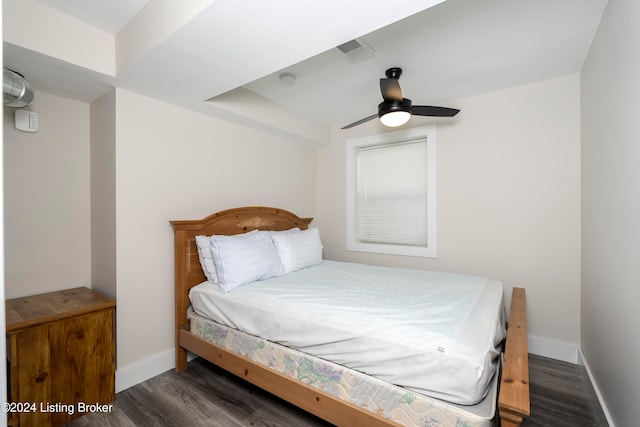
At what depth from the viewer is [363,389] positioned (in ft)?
4.85

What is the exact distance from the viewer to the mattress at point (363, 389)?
48.8 inches

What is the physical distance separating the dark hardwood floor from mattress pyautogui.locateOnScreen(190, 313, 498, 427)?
33cm

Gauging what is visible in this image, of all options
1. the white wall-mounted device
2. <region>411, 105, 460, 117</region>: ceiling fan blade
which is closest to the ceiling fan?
<region>411, 105, 460, 117</region>: ceiling fan blade

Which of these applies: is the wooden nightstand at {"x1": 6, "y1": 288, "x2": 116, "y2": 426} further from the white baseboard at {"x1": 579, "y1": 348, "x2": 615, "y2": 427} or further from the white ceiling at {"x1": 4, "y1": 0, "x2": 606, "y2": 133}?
the white baseboard at {"x1": 579, "y1": 348, "x2": 615, "y2": 427}

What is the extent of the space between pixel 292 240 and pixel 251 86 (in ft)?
4.95

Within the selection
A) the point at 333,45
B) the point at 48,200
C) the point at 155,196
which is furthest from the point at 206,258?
the point at 333,45

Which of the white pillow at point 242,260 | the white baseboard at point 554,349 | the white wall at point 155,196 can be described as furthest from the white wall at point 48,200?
the white baseboard at point 554,349

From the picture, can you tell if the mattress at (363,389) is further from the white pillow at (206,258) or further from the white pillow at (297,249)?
the white pillow at (297,249)

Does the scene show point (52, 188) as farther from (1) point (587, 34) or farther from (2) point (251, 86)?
(1) point (587, 34)

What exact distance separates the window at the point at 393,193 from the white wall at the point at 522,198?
0.40ft

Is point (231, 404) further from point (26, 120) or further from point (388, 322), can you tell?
point (26, 120)

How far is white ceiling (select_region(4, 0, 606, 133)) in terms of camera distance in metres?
1.45

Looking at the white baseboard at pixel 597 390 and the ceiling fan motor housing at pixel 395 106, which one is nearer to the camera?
the white baseboard at pixel 597 390

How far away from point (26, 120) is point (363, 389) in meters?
2.84
